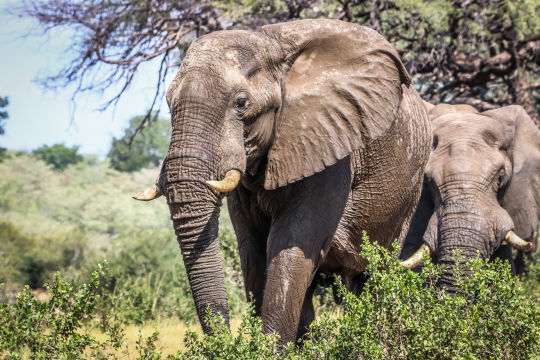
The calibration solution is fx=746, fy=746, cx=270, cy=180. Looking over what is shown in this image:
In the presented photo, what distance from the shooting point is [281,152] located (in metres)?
4.02

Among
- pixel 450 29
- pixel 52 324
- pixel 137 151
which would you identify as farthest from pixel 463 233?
pixel 137 151

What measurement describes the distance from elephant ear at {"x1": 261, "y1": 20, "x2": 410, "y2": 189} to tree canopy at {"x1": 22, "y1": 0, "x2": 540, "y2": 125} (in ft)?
17.7

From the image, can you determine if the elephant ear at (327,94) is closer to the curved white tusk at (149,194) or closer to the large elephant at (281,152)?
the large elephant at (281,152)

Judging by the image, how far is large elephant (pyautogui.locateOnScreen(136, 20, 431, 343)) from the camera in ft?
11.5

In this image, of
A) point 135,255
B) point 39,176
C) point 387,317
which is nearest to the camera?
point 387,317

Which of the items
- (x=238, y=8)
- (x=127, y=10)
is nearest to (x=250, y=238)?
(x=238, y=8)

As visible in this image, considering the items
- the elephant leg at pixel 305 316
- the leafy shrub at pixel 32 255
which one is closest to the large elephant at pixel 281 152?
the elephant leg at pixel 305 316

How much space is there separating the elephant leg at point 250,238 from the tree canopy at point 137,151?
33.6 metres

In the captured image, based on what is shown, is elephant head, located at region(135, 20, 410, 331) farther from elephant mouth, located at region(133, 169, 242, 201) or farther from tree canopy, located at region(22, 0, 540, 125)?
tree canopy, located at region(22, 0, 540, 125)

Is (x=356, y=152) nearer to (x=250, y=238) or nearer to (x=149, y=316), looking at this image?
(x=250, y=238)

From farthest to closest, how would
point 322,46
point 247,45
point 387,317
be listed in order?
point 322,46, point 247,45, point 387,317

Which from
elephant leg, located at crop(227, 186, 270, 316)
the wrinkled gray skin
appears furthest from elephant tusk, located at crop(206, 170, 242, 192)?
the wrinkled gray skin

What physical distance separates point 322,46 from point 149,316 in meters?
4.12

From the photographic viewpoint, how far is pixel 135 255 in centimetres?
1394
